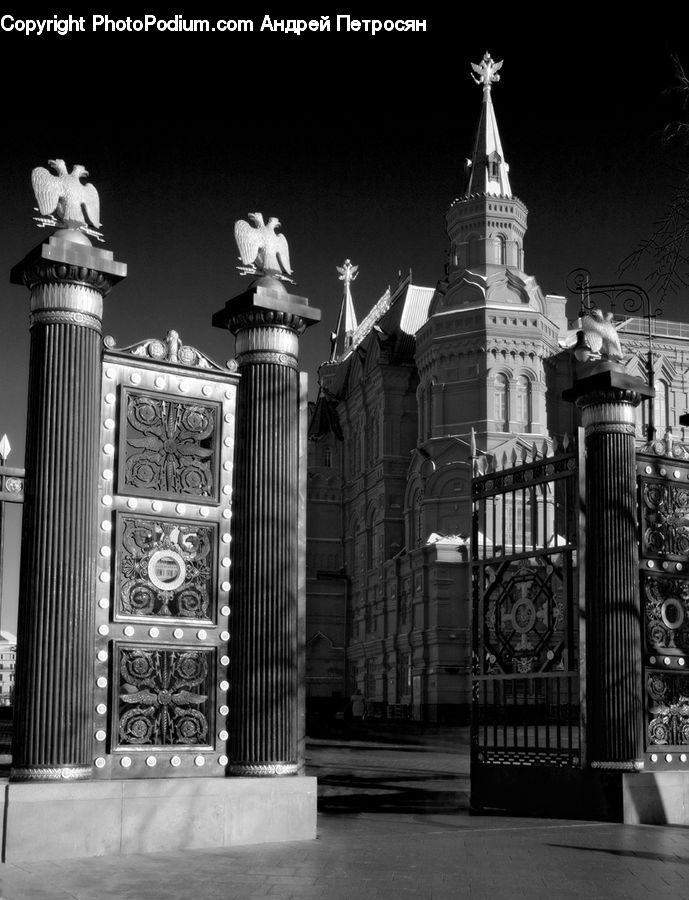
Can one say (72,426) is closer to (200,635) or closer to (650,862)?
(200,635)

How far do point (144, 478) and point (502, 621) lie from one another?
206 inches

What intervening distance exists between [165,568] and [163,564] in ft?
0.12

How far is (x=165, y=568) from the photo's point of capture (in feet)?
33.4

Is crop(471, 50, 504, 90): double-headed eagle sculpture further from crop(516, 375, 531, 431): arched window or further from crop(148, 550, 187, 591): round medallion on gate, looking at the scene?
crop(148, 550, 187, 591): round medallion on gate

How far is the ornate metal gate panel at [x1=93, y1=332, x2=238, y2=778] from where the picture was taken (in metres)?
9.74

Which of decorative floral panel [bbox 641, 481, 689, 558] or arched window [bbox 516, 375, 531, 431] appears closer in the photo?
decorative floral panel [bbox 641, 481, 689, 558]

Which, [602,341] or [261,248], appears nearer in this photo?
[261,248]

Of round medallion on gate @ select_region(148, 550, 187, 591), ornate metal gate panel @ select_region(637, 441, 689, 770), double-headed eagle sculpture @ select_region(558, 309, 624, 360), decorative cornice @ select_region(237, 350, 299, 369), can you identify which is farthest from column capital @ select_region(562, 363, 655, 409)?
round medallion on gate @ select_region(148, 550, 187, 591)

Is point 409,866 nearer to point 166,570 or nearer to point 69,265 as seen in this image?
point 166,570

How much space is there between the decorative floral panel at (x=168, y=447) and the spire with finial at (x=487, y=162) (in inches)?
1796

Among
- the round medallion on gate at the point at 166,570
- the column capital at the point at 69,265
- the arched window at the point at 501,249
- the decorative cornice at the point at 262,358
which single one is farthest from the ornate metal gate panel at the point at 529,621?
the arched window at the point at 501,249

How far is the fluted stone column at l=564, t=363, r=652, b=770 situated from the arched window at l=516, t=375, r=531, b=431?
3895 centimetres

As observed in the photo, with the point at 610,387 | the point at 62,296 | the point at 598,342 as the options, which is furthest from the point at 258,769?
the point at 598,342

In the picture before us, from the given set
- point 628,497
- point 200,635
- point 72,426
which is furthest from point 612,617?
point 72,426
